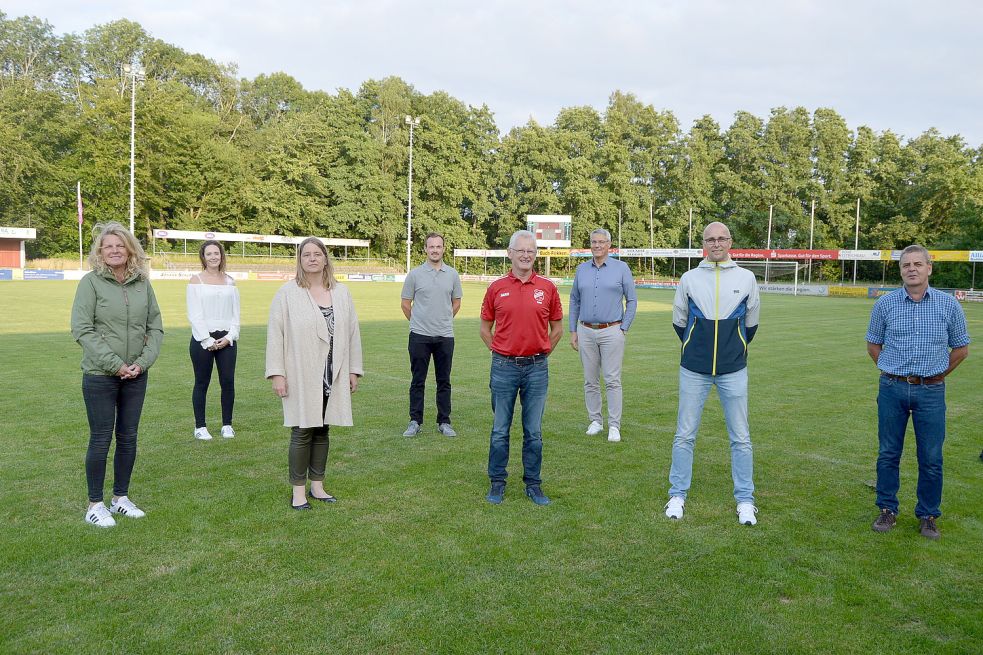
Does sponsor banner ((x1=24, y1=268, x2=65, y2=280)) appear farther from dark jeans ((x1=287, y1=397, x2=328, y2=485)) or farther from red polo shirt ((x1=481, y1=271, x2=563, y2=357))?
red polo shirt ((x1=481, y1=271, x2=563, y2=357))

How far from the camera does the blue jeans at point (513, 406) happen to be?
5.03 meters

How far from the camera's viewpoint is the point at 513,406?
5062mm

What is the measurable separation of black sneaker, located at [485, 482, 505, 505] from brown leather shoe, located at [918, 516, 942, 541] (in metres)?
2.77

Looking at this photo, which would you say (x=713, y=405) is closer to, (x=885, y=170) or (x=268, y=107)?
(x=885, y=170)

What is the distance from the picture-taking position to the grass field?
10.6ft

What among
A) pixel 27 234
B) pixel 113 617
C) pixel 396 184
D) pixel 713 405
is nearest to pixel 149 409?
pixel 113 617

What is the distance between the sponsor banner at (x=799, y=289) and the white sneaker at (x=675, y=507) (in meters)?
44.3

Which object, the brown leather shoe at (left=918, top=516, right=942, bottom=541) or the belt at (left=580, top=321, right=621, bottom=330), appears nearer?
the brown leather shoe at (left=918, top=516, right=942, bottom=541)

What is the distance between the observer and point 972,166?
5712 centimetres

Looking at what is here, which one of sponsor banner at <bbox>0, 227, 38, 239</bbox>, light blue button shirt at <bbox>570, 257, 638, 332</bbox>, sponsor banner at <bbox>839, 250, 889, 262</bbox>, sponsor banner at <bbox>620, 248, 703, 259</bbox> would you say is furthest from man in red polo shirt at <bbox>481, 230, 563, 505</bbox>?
sponsor banner at <bbox>0, 227, 38, 239</bbox>

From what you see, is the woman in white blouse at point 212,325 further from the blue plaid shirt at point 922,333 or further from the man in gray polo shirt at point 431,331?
the blue plaid shirt at point 922,333

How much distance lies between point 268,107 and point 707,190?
43.9 metres

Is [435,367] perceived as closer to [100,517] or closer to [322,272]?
[322,272]

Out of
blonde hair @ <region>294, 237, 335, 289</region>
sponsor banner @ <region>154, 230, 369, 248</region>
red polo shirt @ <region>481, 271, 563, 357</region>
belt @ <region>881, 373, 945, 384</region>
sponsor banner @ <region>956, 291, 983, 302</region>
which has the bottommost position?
sponsor banner @ <region>956, 291, 983, 302</region>
